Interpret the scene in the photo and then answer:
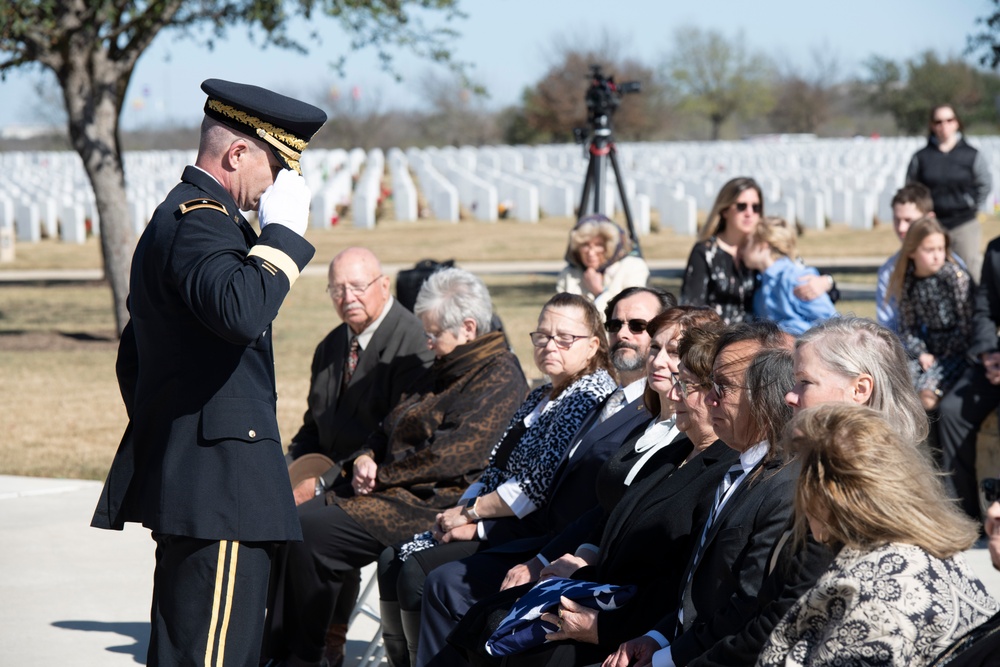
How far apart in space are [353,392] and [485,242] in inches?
707

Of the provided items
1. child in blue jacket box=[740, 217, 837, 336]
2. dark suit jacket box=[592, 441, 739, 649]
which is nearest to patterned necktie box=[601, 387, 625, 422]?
dark suit jacket box=[592, 441, 739, 649]

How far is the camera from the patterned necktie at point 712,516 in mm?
2955

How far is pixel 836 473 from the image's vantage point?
2.28 m

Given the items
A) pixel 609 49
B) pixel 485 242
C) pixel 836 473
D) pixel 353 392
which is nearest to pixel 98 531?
pixel 353 392

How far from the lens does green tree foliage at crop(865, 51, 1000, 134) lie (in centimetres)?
5506

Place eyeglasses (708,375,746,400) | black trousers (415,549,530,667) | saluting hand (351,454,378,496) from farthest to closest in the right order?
saluting hand (351,454,378,496) < black trousers (415,549,530,667) < eyeglasses (708,375,746,400)

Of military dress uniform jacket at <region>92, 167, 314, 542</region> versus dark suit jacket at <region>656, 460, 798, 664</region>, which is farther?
military dress uniform jacket at <region>92, 167, 314, 542</region>

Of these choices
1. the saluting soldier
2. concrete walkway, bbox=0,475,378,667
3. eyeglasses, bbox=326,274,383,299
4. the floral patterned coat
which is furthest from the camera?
eyeglasses, bbox=326,274,383,299

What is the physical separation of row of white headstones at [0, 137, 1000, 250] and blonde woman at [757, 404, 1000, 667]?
1728cm

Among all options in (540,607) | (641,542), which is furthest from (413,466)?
(641,542)

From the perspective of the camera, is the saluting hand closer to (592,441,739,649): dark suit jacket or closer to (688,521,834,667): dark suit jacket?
(592,441,739,649): dark suit jacket

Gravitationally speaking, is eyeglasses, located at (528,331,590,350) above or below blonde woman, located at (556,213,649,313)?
below

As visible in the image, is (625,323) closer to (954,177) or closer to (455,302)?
(455,302)

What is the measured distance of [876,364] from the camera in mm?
2979
